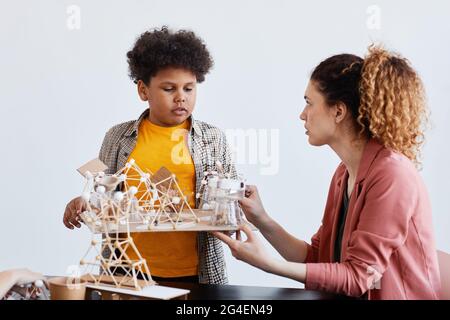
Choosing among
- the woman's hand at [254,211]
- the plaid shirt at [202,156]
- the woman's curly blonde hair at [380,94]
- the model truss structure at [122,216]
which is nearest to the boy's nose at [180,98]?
the plaid shirt at [202,156]

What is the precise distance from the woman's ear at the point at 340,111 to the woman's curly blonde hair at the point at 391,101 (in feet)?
0.17

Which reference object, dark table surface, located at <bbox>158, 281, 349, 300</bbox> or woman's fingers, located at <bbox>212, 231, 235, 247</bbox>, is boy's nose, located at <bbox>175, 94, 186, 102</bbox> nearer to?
woman's fingers, located at <bbox>212, 231, 235, 247</bbox>

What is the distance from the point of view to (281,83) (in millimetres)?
3207

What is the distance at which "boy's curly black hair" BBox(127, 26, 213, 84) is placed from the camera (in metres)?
2.19

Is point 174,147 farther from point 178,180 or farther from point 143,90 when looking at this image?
point 143,90

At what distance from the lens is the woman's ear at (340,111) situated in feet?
5.48

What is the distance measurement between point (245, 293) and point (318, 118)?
1.67ft

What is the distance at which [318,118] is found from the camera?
170 centimetres

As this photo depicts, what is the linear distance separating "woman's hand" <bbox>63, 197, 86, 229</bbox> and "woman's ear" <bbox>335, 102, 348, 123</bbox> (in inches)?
28.9

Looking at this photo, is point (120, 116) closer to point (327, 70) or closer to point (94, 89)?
point (94, 89)

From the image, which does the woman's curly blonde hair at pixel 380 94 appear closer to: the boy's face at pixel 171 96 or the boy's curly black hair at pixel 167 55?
the boy's face at pixel 171 96
